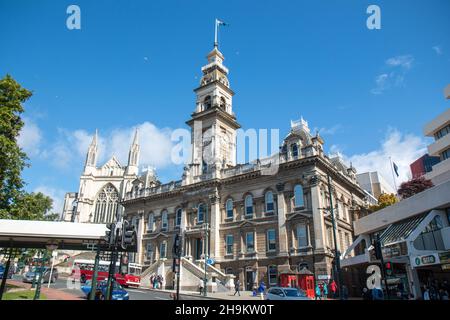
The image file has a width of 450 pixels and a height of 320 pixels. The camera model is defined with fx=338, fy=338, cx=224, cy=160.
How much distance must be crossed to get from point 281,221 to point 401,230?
1278cm

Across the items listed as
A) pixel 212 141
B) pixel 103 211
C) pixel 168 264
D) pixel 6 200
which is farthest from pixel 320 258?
pixel 103 211

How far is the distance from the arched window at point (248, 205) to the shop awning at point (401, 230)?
51.1 ft

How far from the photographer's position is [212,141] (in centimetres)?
4716

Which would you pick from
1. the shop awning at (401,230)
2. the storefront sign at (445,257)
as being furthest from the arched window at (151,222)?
the storefront sign at (445,257)

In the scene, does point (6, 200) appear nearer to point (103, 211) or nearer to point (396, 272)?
point (396, 272)

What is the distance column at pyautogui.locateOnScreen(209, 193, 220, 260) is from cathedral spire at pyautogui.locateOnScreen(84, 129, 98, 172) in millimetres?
51409

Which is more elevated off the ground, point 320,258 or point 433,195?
point 433,195

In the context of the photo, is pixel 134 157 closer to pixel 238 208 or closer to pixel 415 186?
pixel 238 208

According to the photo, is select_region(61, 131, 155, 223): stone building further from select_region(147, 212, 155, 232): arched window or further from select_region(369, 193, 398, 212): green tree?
select_region(369, 193, 398, 212): green tree

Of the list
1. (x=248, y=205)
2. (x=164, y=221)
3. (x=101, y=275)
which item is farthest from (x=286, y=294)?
(x=164, y=221)

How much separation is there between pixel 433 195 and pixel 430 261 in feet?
19.5

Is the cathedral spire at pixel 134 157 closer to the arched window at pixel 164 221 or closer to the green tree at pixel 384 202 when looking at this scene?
the arched window at pixel 164 221

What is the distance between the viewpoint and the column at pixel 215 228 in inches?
1599

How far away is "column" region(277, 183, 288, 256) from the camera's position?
118 feet
